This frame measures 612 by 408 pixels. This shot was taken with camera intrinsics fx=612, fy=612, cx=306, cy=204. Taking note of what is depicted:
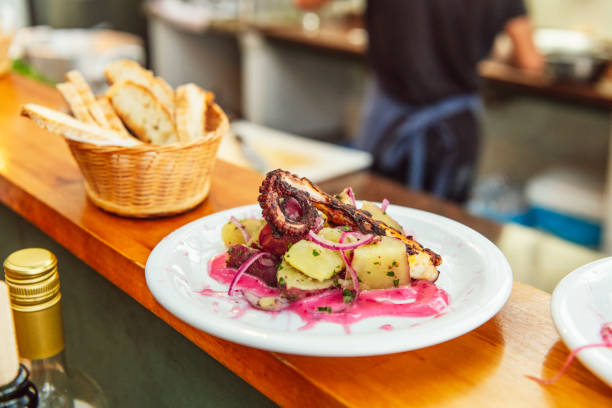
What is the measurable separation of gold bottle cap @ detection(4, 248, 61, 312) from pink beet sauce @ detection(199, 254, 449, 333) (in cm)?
19

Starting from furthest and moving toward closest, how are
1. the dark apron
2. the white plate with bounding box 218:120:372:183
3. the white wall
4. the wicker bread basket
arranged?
the white wall, the dark apron, the white plate with bounding box 218:120:372:183, the wicker bread basket

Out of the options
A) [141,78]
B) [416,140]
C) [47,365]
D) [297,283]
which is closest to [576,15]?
[416,140]

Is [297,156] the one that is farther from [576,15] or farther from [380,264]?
[576,15]

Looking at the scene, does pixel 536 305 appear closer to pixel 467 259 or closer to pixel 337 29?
pixel 467 259

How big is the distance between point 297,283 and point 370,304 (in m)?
0.10

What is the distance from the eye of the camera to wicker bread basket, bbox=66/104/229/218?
1.06 m

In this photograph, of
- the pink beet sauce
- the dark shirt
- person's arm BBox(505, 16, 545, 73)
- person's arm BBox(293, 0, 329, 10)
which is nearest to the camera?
the pink beet sauce

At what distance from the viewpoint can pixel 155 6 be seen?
608 centimetres

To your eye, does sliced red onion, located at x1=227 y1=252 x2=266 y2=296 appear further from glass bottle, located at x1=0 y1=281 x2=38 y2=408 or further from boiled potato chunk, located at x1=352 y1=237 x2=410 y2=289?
glass bottle, located at x1=0 y1=281 x2=38 y2=408

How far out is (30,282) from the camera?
71cm

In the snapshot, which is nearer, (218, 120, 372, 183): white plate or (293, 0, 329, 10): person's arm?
(218, 120, 372, 183): white plate

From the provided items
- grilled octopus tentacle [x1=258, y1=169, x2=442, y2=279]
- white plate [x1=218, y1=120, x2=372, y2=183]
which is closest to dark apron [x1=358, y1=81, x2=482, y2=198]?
white plate [x1=218, y1=120, x2=372, y2=183]

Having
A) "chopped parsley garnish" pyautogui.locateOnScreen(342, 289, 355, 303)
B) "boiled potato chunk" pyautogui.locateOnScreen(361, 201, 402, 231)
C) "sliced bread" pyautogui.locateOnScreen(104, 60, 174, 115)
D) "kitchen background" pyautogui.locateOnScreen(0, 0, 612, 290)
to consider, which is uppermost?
"sliced bread" pyautogui.locateOnScreen(104, 60, 174, 115)

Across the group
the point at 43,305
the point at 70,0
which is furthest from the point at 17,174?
the point at 70,0
